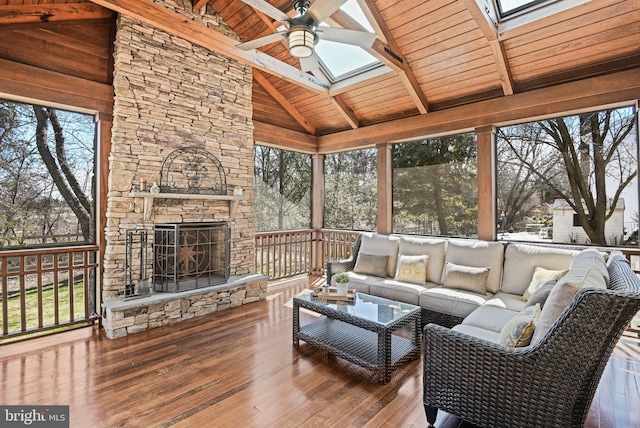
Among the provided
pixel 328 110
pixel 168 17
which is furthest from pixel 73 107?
pixel 328 110

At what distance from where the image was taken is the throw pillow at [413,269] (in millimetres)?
4250

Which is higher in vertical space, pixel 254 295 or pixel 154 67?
pixel 154 67

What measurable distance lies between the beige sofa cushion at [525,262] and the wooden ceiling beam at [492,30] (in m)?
2.13

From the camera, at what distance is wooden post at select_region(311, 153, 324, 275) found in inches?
267

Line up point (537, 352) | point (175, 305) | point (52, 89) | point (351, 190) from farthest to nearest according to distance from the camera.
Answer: point (351, 190), point (175, 305), point (52, 89), point (537, 352)

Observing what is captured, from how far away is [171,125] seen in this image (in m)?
4.38

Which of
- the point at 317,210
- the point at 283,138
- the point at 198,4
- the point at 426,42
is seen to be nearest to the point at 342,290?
the point at 426,42

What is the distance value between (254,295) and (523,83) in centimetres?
486

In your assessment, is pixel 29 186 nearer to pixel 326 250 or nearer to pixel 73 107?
pixel 73 107

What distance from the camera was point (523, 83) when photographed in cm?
428

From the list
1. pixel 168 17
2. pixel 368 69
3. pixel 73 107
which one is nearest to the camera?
pixel 168 17

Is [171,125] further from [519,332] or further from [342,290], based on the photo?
[519,332]

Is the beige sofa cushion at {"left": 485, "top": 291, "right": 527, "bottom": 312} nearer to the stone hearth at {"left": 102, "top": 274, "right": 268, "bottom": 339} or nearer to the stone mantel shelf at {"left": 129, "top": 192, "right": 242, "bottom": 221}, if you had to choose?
the stone hearth at {"left": 102, "top": 274, "right": 268, "bottom": 339}

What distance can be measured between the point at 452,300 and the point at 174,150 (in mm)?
4022
